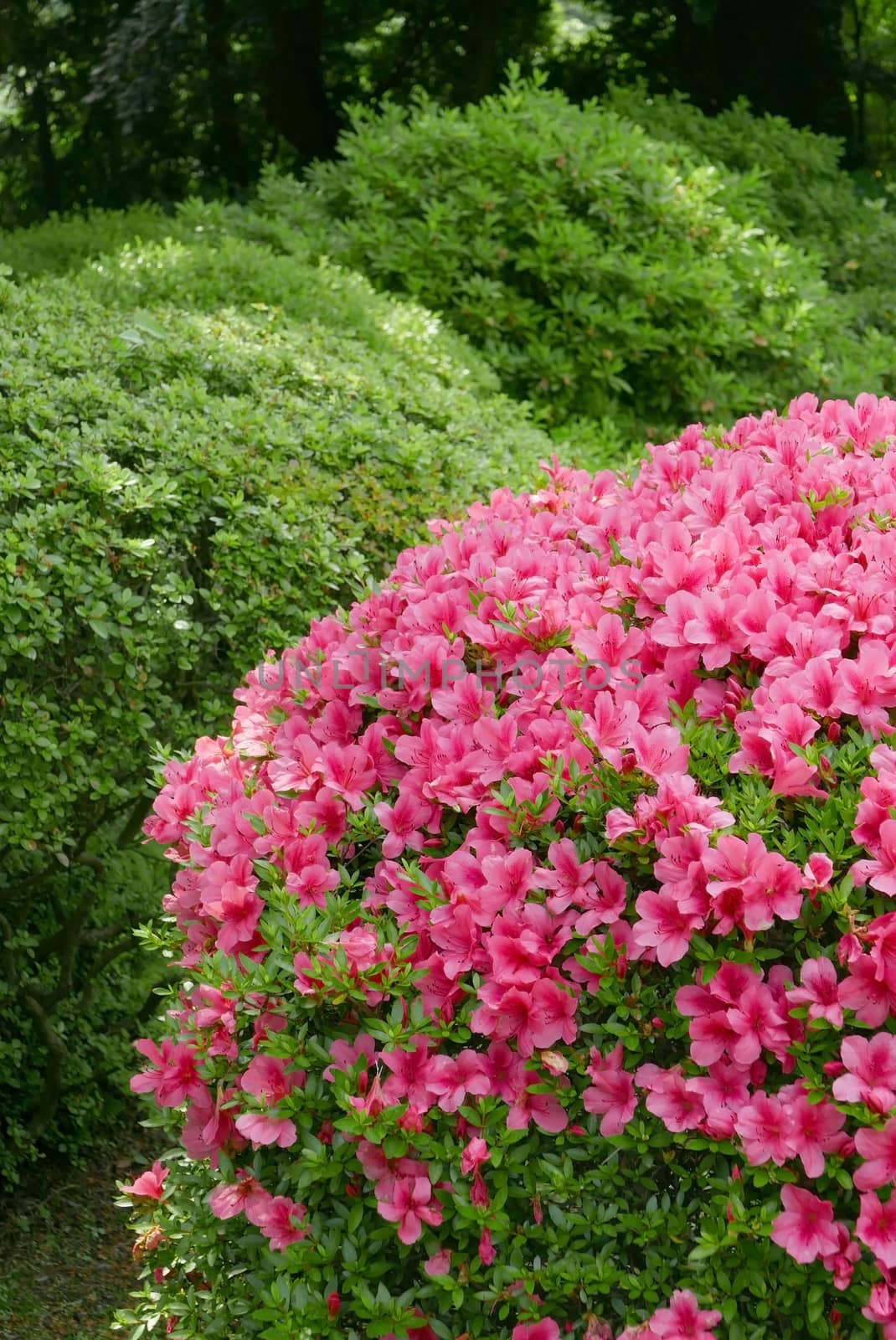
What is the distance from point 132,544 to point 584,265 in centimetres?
309

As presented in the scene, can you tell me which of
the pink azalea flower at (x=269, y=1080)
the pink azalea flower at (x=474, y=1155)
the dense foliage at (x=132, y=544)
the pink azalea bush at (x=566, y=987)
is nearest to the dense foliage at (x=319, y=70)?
the dense foliage at (x=132, y=544)

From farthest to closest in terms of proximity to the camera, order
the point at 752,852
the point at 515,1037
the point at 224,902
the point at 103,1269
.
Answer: the point at 103,1269, the point at 224,902, the point at 515,1037, the point at 752,852

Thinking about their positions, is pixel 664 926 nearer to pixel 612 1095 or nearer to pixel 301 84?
pixel 612 1095

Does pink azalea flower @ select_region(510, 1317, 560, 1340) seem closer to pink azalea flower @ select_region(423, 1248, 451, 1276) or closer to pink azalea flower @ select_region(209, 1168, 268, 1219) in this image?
pink azalea flower @ select_region(423, 1248, 451, 1276)

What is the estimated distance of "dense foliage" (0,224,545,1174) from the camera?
114 inches

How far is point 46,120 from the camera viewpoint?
11.6 metres

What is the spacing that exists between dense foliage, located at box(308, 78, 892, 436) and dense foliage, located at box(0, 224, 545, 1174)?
1.32 meters

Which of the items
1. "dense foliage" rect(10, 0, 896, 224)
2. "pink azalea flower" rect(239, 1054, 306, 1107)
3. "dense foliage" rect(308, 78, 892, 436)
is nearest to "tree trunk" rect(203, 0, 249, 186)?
"dense foliage" rect(10, 0, 896, 224)

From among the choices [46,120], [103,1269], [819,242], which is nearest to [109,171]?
[46,120]

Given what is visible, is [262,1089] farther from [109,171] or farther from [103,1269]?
[109,171]

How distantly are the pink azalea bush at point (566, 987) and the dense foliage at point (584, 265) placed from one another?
336cm

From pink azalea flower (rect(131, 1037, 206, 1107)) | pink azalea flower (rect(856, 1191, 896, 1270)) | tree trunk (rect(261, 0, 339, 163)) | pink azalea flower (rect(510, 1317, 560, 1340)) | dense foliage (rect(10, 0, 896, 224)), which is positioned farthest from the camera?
tree trunk (rect(261, 0, 339, 163))

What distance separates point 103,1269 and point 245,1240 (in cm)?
168

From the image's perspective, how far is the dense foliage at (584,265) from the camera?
5.39m
